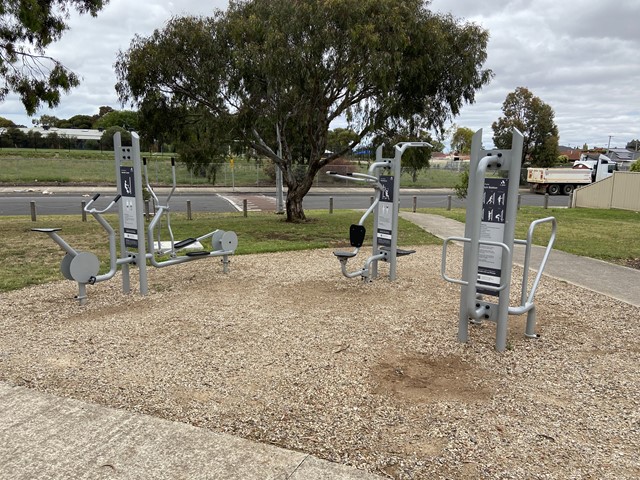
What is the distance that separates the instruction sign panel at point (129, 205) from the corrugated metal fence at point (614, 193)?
62.6 feet

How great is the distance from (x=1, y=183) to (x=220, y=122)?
21.7m

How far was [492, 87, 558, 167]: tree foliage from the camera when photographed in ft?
118

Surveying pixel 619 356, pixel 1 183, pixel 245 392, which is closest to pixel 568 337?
pixel 619 356

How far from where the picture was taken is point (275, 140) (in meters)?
14.9

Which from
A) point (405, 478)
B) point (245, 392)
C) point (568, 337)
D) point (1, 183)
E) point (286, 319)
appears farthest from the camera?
point (1, 183)

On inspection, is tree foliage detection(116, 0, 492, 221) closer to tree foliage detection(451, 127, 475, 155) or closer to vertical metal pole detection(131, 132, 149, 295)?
vertical metal pole detection(131, 132, 149, 295)

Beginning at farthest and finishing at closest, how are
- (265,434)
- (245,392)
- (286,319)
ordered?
(286,319) → (245,392) → (265,434)

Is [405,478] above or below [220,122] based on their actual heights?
below

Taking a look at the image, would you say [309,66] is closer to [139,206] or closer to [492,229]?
[139,206]

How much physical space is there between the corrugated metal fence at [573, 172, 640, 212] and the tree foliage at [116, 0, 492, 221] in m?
10.8

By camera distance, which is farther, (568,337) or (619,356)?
(568,337)

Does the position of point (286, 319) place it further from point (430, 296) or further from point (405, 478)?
point (405, 478)

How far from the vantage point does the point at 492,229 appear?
4305mm

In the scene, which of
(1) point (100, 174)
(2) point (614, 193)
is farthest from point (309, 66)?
(1) point (100, 174)
